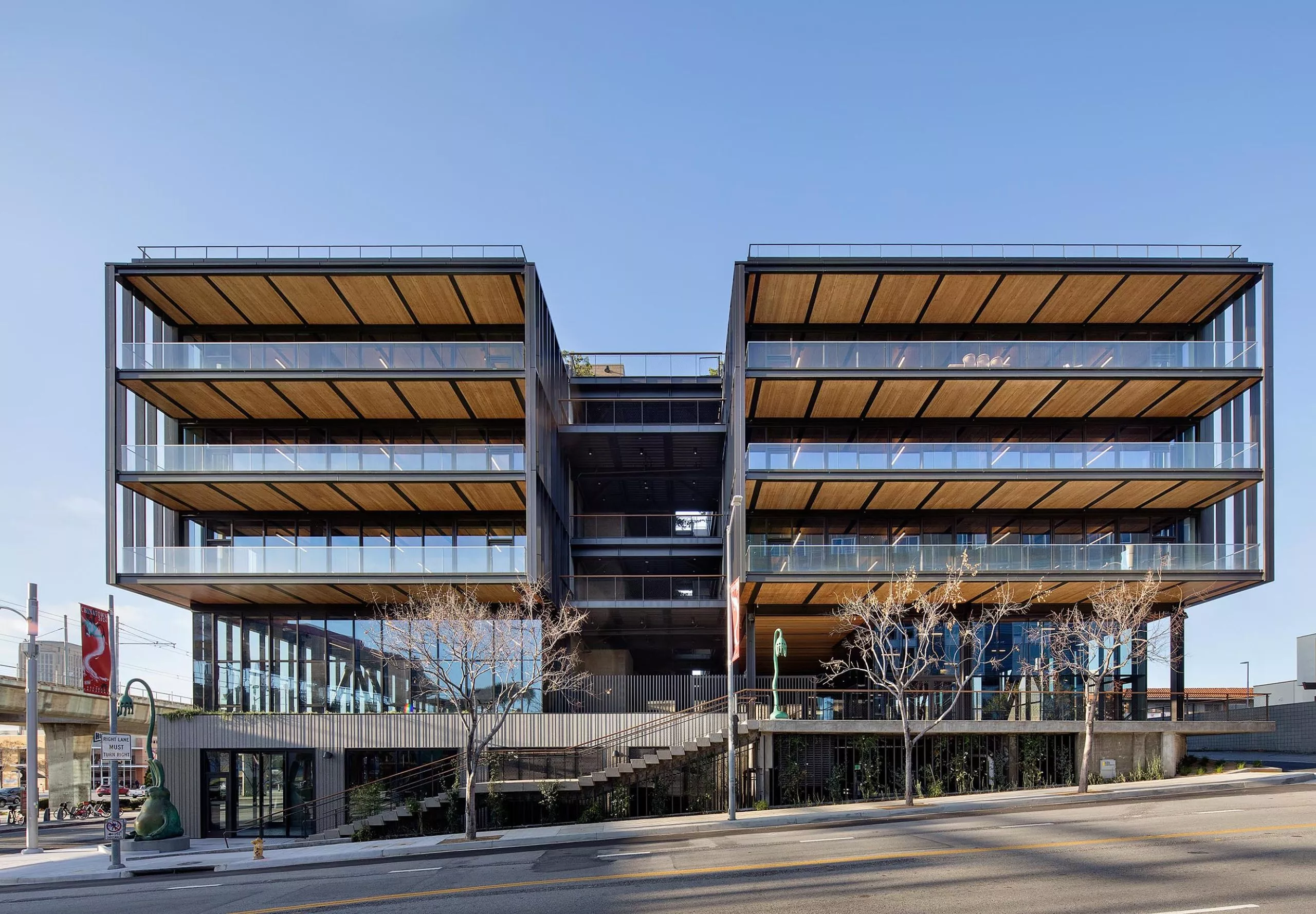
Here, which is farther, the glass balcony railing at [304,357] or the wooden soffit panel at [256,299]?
the wooden soffit panel at [256,299]

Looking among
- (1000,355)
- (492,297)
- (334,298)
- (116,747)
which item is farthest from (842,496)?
(116,747)

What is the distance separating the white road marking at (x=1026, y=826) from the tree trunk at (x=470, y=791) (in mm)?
12541

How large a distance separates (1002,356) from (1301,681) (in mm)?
43611

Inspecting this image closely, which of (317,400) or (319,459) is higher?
(317,400)

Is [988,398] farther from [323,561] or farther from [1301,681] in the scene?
[1301,681]

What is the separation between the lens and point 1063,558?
32.3 metres

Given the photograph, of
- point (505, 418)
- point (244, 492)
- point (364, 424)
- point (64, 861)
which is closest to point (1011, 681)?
point (505, 418)

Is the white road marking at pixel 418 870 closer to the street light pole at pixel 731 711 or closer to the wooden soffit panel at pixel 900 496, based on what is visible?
the street light pole at pixel 731 711

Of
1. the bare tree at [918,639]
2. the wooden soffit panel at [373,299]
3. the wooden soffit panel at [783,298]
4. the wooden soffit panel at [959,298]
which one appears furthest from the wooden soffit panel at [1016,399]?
the wooden soffit panel at [373,299]

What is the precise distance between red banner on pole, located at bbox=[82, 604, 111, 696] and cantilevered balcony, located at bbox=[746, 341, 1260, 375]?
68.3ft

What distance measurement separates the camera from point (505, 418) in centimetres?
3628

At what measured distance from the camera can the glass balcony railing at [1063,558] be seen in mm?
32219

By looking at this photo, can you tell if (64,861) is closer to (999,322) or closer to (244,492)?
(244,492)

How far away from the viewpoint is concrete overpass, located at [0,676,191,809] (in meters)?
51.7
